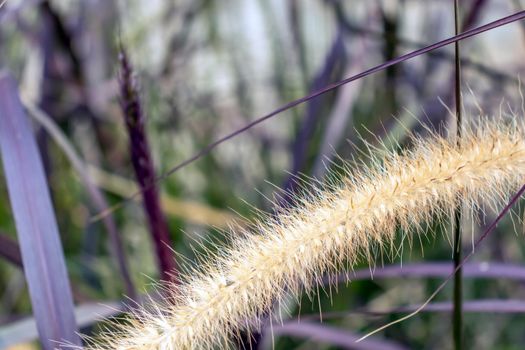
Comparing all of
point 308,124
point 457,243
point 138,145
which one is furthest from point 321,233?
point 308,124

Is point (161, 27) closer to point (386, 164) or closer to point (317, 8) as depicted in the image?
point (317, 8)

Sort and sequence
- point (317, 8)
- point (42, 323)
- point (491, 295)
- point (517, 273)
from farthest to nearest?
point (317, 8), point (491, 295), point (517, 273), point (42, 323)

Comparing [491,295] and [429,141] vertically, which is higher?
[429,141]

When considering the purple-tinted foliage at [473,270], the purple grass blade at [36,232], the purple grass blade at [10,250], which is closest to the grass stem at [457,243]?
the purple-tinted foliage at [473,270]

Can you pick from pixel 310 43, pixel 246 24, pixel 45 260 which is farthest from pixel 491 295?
pixel 45 260

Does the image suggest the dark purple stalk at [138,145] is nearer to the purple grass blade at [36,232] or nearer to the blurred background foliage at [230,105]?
the purple grass blade at [36,232]

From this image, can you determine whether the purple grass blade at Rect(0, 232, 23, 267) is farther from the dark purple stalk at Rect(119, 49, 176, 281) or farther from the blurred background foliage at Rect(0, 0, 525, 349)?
the blurred background foliage at Rect(0, 0, 525, 349)

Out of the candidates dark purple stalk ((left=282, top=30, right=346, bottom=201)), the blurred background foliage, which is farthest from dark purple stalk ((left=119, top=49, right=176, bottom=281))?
the blurred background foliage
